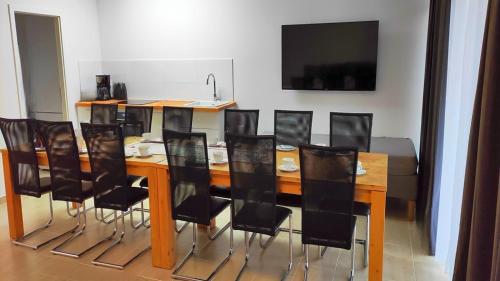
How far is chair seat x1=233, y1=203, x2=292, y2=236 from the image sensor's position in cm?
271

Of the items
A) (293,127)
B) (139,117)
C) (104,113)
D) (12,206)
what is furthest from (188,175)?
(104,113)

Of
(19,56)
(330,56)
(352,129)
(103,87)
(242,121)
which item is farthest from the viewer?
(103,87)

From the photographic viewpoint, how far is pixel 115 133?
3012 mm

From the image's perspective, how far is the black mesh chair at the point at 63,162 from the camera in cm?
318

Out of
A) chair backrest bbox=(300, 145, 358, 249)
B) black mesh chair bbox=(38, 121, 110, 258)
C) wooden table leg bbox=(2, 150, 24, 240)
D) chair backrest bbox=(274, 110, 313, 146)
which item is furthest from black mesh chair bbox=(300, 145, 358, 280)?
wooden table leg bbox=(2, 150, 24, 240)

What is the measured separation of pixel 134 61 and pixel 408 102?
155 inches

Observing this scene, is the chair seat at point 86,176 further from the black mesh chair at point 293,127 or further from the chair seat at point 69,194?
the black mesh chair at point 293,127

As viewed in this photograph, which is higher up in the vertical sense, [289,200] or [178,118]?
[178,118]

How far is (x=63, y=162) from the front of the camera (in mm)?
3270

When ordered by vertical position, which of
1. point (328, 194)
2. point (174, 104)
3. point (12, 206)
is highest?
point (174, 104)

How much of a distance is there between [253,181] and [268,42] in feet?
10.3

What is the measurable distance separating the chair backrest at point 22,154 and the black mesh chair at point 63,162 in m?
0.15

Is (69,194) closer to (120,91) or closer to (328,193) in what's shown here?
(328,193)

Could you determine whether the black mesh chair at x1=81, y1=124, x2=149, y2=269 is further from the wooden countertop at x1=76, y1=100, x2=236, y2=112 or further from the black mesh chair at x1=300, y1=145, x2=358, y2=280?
the wooden countertop at x1=76, y1=100, x2=236, y2=112
